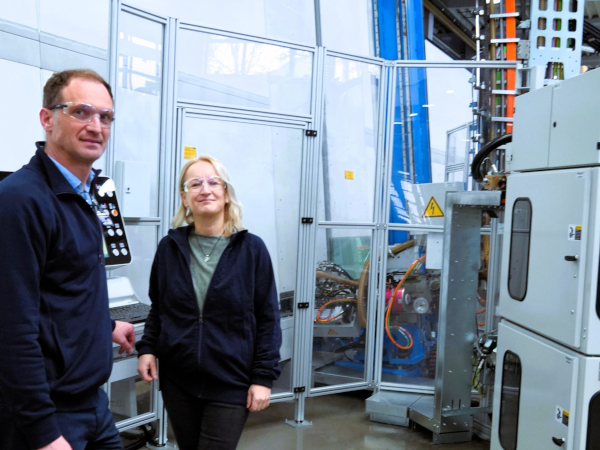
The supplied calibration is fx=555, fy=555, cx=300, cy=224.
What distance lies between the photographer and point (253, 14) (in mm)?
4352

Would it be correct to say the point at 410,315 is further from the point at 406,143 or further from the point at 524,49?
the point at 524,49

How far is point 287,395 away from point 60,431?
8.16 feet

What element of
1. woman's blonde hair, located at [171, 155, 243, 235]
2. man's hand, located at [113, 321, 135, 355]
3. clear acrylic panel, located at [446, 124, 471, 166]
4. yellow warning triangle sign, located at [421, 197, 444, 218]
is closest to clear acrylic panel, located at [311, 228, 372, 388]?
yellow warning triangle sign, located at [421, 197, 444, 218]

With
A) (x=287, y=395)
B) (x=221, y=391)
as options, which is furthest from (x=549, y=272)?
(x=287, y=395)

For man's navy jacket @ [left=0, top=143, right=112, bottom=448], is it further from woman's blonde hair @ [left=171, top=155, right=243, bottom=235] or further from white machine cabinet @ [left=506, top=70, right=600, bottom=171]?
white machine cabinet @ [left=506, top=70, right=600, bottom=171]

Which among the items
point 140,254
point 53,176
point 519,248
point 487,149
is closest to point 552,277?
point 519,248

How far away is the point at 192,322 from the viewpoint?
5.81 feet

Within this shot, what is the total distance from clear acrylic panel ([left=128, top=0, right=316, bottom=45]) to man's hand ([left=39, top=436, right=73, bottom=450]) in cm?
299

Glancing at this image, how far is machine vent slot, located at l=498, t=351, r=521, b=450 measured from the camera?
97.7 inches

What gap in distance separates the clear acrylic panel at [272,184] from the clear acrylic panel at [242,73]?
0.17 metres

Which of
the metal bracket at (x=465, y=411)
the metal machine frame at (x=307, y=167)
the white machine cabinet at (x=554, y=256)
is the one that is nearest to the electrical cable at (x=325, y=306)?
the metal machine frame at (x=307, y=167)

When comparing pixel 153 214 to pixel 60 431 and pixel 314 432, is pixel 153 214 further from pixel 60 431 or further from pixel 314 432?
pixel 60 431

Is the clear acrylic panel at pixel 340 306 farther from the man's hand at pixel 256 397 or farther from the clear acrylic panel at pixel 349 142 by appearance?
the man's hand at pixel 256 397

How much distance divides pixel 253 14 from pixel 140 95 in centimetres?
174
